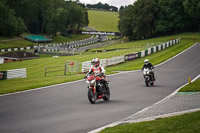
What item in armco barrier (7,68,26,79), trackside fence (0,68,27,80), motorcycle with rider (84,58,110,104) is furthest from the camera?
armco barrier (7,68,26,79)

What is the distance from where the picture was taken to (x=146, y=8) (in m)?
102

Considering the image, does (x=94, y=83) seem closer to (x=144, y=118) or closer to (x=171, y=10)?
(x=144, y=118)

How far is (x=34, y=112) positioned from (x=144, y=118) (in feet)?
15.0

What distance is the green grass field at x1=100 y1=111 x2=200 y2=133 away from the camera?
28.2 ft

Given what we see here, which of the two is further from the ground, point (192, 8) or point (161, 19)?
point (192, 8)

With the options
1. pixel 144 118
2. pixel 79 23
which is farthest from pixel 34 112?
pixel 79 23

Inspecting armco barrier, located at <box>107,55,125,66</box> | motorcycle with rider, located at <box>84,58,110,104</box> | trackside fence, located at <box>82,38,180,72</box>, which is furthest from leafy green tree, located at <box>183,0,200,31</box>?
motorcycle with rider, located at <box>84,58,110,104</box>

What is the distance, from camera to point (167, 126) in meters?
9.01

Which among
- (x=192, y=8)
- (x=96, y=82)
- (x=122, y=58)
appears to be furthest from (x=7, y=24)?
(x=96, y=82)

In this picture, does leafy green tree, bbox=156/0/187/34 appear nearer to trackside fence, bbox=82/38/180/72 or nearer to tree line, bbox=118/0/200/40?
tree line, bbox=118/0/200/40

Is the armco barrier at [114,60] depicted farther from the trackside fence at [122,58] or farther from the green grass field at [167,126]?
the green grass field at [167,126]

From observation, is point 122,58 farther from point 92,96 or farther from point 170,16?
point 170,16

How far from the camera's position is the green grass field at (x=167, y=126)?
860cm

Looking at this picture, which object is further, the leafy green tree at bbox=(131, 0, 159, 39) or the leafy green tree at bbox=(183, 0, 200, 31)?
the leafy green tree at bbox=(131, 0, 159, 39)
